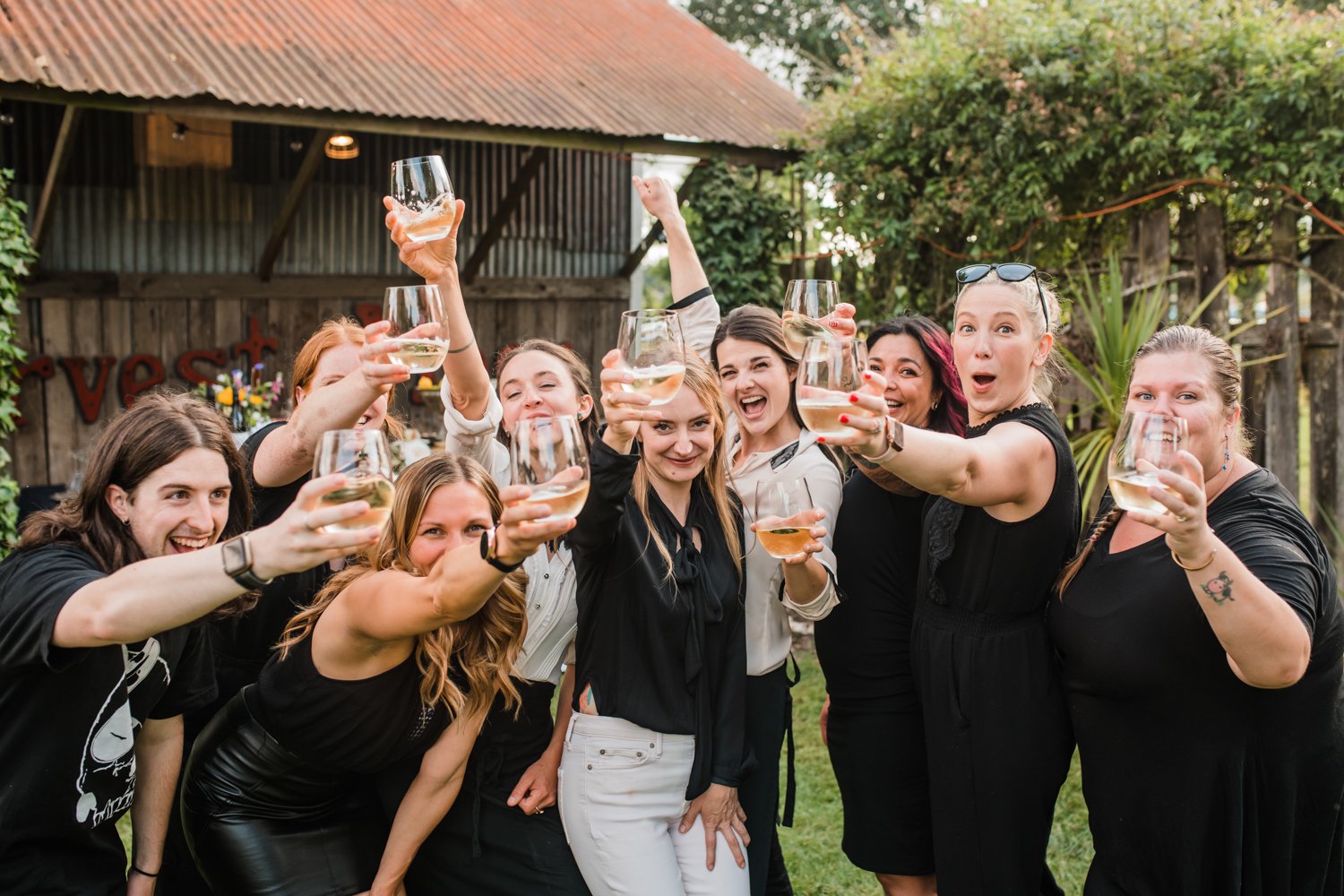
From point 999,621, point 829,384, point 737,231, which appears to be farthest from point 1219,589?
point 737,231

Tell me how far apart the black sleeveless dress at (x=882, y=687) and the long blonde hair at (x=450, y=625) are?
2.97 feet

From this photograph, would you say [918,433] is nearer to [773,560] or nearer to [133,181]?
[773,560]

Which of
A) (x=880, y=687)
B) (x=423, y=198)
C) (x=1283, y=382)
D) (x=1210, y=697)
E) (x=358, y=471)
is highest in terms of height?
(x=423, y=198)

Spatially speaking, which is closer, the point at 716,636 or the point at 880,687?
the point at 716,636

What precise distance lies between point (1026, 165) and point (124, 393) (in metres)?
7.18

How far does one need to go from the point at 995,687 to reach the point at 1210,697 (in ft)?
1.55

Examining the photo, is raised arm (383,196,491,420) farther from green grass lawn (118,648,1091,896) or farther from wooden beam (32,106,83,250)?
wooden beam (32,106,83,250)

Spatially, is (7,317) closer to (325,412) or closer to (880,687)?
(325,412)

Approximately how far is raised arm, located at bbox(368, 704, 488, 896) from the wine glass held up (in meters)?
0.90

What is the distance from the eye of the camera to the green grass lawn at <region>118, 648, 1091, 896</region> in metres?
4.27

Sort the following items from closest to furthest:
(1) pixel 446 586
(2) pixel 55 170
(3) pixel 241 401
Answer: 1. (1) pixel 446 586
2. (3) pixel 241 401
3. (2) pixel 55 170

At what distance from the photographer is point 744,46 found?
2244 cm

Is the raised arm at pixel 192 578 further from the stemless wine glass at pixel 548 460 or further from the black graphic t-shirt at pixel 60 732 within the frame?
the stemless wine glass at pixel 548 460

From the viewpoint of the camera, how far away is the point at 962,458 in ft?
7.24
